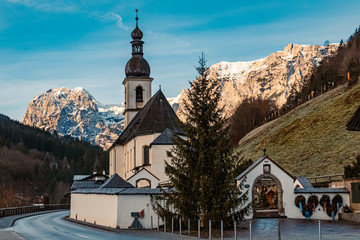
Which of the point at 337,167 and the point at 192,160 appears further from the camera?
the point at 337,167

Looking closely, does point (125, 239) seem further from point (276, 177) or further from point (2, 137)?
point (2, 137)

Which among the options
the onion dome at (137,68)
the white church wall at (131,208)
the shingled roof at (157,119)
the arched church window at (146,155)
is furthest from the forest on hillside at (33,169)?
the white church wall at (131,208)

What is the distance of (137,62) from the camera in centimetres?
7844

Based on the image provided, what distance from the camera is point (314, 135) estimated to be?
6278 centimetres

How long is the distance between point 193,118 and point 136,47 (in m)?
A: 53.7

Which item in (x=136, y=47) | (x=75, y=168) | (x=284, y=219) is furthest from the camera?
(x=75, y=168)

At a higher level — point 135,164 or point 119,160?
point 119,160

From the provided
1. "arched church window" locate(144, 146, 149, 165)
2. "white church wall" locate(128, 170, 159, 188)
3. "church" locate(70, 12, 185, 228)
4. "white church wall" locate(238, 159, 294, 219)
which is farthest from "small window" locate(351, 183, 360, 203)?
"arched church window" locate(144, 146, 149, 165)

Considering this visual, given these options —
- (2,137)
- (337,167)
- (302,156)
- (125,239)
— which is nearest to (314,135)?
(302,156)

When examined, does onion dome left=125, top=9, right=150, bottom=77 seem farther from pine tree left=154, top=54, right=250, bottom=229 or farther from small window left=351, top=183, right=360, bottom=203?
small window left=351, top=183, right=360, bottom=203

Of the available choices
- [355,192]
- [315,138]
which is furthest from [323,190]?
[315,138]

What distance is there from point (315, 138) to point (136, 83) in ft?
96.0

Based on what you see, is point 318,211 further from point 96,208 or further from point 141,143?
point 141,143

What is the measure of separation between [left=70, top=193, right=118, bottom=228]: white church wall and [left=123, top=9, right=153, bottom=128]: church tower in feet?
98.6
